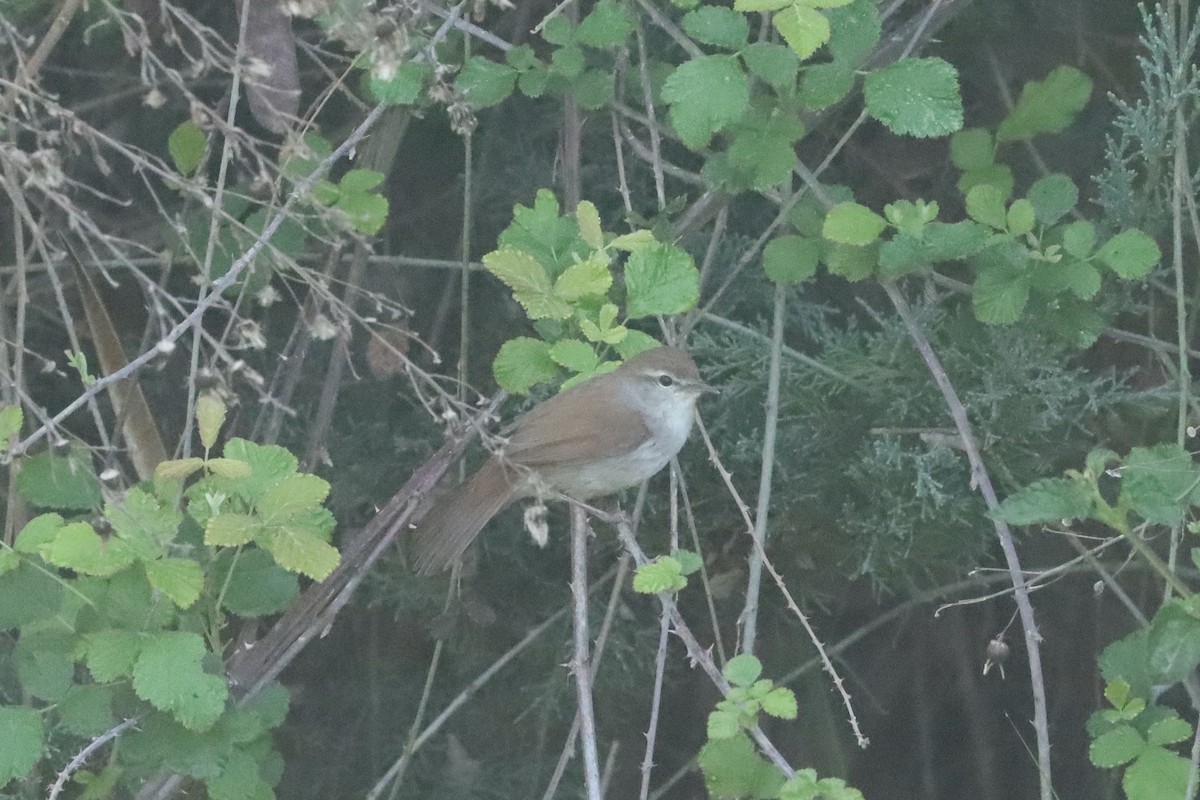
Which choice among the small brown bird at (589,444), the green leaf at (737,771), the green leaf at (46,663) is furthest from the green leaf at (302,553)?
the small brown bird at (589,444)

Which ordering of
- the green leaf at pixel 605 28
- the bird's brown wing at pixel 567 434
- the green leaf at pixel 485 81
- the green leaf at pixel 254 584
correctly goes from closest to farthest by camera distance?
the green leaf at pixel 254 584 → the green leaf at pixel 605 28 → the green leaf at pixel 485 81 → the bird's brown wing at pixel 567 434

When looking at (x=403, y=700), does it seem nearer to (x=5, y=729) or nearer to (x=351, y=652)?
(x=351, y=652)

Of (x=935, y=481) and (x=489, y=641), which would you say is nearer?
(x=935, y=481)

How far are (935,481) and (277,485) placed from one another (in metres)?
1.60

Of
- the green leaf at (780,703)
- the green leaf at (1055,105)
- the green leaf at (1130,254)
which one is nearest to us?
the green leaf at (780,703)

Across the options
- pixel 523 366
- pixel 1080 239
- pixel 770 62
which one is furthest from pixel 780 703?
pixel 1080 239

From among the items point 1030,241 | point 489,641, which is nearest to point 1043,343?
point 1030,241

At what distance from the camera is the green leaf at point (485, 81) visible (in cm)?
327

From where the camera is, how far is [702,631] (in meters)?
4.33

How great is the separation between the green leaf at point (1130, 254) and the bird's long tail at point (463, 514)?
4.74ft

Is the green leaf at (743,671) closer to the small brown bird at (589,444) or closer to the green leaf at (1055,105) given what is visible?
the small brown bird at (589,444)

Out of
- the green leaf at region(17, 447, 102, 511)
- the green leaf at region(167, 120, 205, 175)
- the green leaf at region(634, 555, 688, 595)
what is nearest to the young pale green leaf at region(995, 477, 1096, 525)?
the green leaf at region(634, 555, 688, 595)

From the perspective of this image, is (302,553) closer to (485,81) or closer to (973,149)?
(485,81)

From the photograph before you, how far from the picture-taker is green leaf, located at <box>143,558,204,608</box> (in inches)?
98.9
